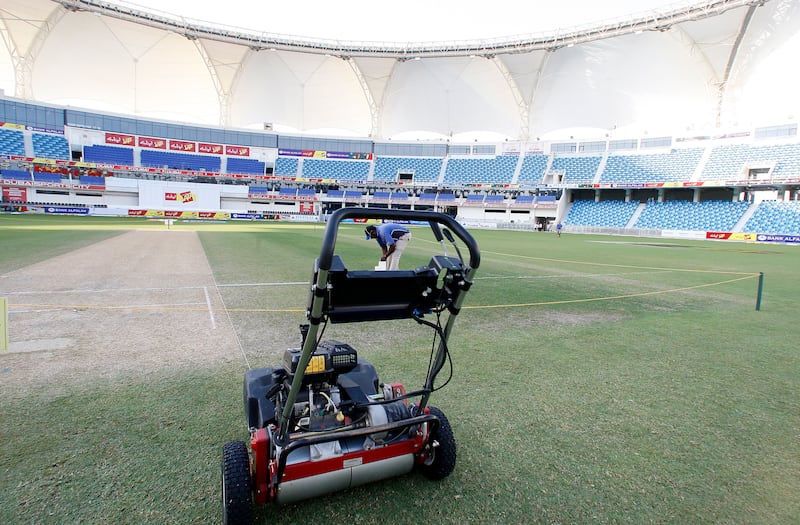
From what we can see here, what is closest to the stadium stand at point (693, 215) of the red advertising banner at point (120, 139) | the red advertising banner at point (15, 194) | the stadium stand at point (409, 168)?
the stadium stand at point (409, 168)

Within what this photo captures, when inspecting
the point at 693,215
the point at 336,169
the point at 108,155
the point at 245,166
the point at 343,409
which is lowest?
the point at 343,409

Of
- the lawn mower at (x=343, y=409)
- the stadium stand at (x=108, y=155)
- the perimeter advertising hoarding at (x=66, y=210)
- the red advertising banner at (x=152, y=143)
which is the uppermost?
Result: the red advertising banner at (x=152, y=143)

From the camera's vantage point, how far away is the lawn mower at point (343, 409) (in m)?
1.83

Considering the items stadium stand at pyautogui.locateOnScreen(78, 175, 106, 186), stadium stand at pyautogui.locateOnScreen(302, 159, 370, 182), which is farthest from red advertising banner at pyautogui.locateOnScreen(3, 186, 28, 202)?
stadium stand at pyautogui.locateOnScreen(302, 159, 370, 182)

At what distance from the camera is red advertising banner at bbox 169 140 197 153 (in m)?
66.9

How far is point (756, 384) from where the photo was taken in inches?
169

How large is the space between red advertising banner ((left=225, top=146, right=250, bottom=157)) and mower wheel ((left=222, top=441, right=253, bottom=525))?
7733 centimetres

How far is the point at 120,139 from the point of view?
63812 mm

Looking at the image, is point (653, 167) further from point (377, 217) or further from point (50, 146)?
point (50, 146)

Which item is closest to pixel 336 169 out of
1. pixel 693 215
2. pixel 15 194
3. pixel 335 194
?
pixel 335 194

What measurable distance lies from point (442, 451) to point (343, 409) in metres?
0.65

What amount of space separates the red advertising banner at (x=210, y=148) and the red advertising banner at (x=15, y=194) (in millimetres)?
24124

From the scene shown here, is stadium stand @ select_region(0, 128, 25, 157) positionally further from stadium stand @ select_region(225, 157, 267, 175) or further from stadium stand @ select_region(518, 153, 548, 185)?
Result: stadium stand @ select_region(518, 153, 548, 185)

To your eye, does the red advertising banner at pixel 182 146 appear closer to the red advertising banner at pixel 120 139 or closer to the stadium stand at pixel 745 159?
the red advertising banner at pixel 120 139
